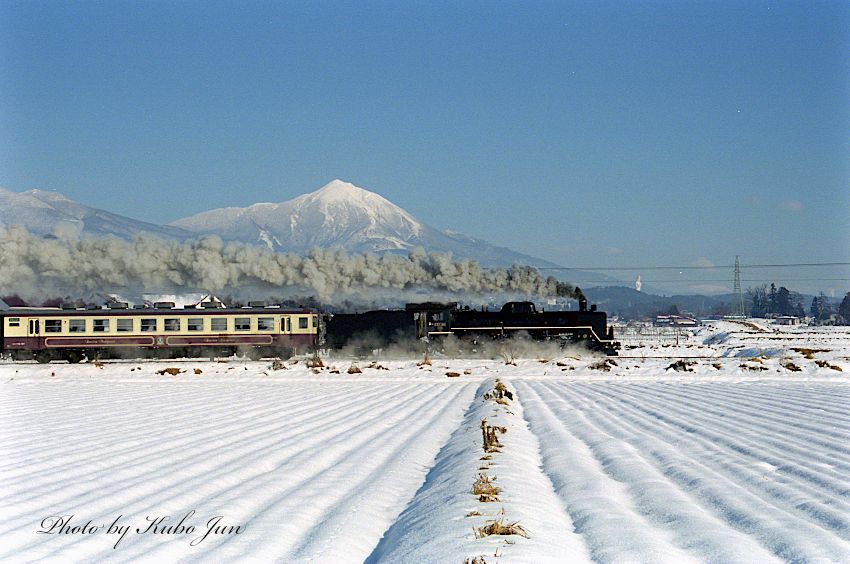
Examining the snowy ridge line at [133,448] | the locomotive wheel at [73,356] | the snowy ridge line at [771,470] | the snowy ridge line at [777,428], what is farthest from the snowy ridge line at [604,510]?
the locomotive wheel at [73,356]

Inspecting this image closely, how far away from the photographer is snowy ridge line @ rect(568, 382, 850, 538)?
9266 millimetres

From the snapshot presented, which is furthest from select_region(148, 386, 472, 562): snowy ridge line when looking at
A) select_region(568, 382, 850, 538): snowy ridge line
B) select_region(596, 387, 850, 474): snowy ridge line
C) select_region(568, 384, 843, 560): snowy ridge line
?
select_region(596, 387, 850, 474): snowy ridge line

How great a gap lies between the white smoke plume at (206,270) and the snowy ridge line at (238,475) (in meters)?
37.1

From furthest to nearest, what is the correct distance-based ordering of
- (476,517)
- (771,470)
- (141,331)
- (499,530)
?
(141,331) < (771,470) < (476,517) < (499,530)

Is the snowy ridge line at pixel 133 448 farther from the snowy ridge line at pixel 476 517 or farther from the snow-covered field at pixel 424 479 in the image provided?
the snowy ridge line at pixel 476 517

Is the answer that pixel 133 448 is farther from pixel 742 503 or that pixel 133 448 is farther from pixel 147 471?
pixel 742 503

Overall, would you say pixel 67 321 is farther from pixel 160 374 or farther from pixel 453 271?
pixel 453 271

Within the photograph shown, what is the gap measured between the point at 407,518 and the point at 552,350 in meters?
39.0

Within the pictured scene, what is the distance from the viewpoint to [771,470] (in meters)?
11.8

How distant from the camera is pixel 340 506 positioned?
992cm

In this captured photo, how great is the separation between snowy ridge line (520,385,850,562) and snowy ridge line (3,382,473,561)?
299cm

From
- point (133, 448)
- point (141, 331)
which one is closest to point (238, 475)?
point (133, 448)

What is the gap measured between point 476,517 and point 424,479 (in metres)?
3.15

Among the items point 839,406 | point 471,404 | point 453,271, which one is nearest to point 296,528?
point 471,404
